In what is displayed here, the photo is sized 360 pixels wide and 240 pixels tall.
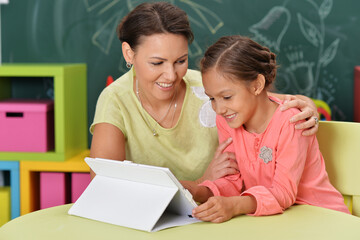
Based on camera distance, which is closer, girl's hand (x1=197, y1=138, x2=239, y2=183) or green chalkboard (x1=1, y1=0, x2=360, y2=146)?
girl's hand (x1=197, y1=138, x2=239, y2=183)

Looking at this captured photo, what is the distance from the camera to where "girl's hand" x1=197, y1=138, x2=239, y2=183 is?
1565mm

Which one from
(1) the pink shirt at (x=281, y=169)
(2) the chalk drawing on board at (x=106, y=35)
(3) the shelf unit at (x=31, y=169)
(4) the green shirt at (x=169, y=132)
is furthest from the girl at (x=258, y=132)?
(2) the chalk drawing on board at (x=106, y=35)

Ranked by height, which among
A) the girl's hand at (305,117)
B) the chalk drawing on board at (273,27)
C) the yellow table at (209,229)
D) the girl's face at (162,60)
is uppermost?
the chalk drawing on board at (273,27)

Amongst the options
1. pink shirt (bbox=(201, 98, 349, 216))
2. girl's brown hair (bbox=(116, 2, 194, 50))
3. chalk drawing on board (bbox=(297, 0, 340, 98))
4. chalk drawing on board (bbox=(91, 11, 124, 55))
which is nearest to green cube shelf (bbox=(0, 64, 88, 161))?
chalk drawing on board (bbox=(91, 11, 124, 55))

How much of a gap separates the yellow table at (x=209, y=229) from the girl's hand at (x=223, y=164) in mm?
326

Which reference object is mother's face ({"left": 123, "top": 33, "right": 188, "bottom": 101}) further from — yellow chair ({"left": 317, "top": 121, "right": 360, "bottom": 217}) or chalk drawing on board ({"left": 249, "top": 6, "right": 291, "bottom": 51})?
chalk drawing on board ({"left": 249, "top": 6, "right": 291, "bottom": 51})

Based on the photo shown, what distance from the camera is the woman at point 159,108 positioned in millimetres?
1640

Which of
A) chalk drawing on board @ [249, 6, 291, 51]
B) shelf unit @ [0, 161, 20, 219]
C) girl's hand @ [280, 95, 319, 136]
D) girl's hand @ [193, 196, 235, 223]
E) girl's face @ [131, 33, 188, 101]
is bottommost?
shelf unit @ [0, 161, 20, 219]

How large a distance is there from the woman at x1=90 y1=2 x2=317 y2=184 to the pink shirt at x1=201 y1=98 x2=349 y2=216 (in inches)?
2.3

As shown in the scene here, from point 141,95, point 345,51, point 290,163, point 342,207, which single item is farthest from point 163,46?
point 345,51

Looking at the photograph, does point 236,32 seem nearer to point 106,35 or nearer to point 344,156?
point 106,35

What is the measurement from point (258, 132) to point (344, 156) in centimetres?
25

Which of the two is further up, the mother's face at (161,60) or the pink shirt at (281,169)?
the mother's face at (161,60)

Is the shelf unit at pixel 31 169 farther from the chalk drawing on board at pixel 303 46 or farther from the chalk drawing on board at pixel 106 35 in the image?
the chalk drawing on board at pixel 303 46
